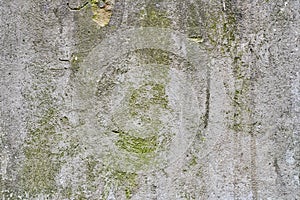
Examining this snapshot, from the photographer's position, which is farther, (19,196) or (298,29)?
(19,196)

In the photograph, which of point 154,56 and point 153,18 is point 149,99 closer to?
point 154,56

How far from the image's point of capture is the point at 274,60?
1638 mm

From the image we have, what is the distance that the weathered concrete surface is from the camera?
164 centimetres

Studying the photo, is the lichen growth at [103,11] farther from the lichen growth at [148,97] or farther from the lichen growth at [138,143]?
the lichen growth at [138,143]

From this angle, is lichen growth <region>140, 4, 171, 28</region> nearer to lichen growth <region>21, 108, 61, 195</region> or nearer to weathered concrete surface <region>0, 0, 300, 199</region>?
weathered concrete surface <region>0, 0, 300, 199</region>

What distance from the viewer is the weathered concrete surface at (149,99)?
5.39 ft

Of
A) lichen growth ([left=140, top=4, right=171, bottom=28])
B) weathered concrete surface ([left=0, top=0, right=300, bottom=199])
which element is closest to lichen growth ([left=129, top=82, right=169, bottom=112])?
weathered concrete surface ([left=0, top=0, right=300, bottom=199])

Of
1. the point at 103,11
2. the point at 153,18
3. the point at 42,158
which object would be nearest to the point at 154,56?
the point at 153,18

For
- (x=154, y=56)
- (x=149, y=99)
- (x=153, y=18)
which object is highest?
(x=153, y=18)

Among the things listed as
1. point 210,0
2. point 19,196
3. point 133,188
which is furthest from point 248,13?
point 19,196

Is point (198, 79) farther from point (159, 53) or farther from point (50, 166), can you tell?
point (50, 166)

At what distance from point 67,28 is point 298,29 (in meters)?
0.82

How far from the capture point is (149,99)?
1.68 m

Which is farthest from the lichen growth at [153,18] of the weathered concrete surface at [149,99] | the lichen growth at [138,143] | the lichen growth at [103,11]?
the lichen growth at [138,143]
